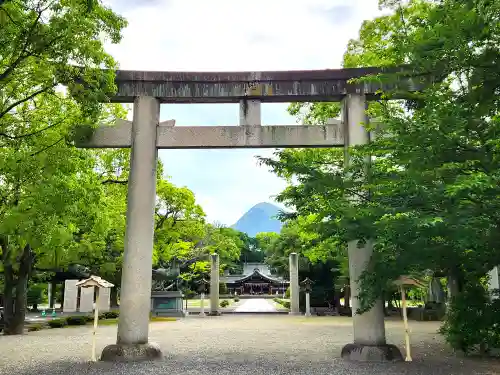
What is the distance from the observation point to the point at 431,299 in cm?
2761

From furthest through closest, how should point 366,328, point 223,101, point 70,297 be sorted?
point 70,297, point 223,101, point 366,328

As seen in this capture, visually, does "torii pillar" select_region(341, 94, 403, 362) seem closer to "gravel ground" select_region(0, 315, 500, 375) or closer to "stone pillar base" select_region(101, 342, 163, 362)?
"gravel ground" select_region(0, 315, 500, 375)

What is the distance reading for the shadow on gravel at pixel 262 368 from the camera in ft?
26.8

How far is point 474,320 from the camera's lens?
30.4 feet

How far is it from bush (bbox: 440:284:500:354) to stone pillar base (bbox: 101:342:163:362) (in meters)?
6.61

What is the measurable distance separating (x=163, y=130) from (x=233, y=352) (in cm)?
566

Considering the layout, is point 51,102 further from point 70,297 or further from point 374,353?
point 70,297

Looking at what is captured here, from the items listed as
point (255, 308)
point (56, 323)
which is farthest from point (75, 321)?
point (255, 308)

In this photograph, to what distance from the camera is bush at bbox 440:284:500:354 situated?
909cm

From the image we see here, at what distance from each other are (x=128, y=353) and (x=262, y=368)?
107 inches

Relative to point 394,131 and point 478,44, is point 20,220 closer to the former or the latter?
point 394,131

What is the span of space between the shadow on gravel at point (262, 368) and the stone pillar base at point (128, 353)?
0.21 m

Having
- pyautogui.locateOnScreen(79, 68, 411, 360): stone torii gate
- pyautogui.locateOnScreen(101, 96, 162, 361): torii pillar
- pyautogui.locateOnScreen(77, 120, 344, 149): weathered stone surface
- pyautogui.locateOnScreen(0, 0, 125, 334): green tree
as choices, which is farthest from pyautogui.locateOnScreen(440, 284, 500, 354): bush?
pyautogui.locateOnScreen(0, 0, 125, 334): green tree

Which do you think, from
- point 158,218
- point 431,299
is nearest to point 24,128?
point 158,218
